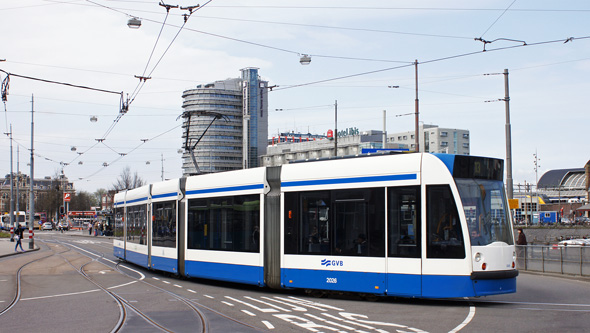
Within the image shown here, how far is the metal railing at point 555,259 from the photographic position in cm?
2017

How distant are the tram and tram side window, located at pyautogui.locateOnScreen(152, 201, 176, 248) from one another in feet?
7.60

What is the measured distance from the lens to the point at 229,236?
16719mm

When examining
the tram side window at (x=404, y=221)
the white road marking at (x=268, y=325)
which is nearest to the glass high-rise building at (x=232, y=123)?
the tram side window at (x=404, y=221)

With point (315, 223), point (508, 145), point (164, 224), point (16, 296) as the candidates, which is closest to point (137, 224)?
point (164, 224)

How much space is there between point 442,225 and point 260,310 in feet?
12.6

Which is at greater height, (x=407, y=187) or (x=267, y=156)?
(x=267, y=156)

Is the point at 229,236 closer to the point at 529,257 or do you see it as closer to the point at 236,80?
the point at 529,257

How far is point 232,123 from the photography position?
512 feet

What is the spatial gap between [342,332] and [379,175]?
437 cm

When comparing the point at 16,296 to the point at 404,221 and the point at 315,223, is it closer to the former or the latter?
the point at 315,223

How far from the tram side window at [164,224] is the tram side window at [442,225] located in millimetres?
9409

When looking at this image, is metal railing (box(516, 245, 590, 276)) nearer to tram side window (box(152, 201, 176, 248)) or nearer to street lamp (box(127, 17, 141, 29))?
tram side window (box(152, 201, 176, 248))

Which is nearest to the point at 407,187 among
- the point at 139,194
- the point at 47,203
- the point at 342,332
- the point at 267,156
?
the point at 342,332

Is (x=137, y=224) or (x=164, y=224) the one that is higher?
(x=164, y=224)
